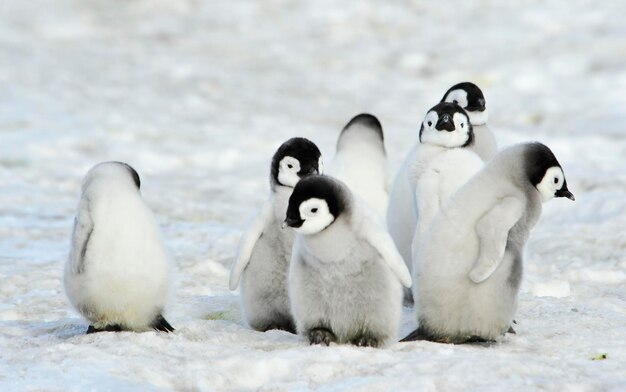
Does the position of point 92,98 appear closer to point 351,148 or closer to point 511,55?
point 511,55

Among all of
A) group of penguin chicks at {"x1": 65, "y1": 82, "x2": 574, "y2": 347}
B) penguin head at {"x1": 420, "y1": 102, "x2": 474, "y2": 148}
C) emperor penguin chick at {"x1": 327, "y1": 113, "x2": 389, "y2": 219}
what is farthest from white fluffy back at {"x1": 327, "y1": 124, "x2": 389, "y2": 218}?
group of penguin chicks at {"x1": 65, "y1": 82, "x2": 574, "y2": 347}

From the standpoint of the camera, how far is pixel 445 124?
5484 mm

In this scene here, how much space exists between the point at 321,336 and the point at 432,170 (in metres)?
1.46

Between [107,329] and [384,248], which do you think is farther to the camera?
[107,329]

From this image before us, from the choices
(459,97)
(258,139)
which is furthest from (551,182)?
(258,139)

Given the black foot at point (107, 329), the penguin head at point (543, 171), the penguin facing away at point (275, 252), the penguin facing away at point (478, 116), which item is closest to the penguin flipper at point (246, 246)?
the penguin facing away at point (275, 252)

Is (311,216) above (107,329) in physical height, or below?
above

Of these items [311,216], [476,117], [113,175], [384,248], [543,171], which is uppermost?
[476,117]

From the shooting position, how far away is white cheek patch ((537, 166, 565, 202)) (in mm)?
4441

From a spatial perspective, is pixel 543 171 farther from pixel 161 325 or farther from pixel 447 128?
pixel 161 325

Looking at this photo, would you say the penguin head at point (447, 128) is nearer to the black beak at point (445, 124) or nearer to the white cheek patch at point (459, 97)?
the black beak at point (445, 124)

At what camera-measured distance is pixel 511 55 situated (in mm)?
15977

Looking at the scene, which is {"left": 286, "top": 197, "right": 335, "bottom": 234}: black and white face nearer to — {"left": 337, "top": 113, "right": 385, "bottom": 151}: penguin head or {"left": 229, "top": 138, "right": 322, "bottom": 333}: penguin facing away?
{"left": 229, "top": 138, "right": 322, "bottom": 333}: penguin facing away

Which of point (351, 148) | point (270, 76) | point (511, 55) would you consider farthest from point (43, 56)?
point (351, 148)
